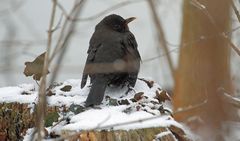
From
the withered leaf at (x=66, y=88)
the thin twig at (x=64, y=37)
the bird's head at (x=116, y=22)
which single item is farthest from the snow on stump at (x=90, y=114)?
the thin twig at (x=64, y=37)

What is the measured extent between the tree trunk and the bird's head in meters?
0.63

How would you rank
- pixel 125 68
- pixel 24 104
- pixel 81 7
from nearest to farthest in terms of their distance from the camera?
pixel 81 7 < pixel 24 104 < pixel 125 68

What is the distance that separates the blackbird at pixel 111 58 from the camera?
4.45 meters

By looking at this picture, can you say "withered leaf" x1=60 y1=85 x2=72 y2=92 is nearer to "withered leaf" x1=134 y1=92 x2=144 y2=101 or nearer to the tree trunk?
"withered leaf" x1=134 y1=92 x2=144 y2=101

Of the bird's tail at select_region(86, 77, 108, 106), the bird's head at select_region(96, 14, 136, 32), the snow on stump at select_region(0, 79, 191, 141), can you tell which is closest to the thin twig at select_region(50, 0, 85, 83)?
the snow on stump at select_region(0, 79, 191, 141)

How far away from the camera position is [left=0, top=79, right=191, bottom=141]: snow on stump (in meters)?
3.58

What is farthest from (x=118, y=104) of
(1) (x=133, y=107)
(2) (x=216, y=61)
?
(2) (x=216, y=61)

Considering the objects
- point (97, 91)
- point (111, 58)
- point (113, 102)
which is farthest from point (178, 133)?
point (111, 58)

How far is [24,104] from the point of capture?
4223 millimetres

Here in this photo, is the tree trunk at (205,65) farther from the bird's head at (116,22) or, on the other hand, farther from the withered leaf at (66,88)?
the withered leaf at (66,88)

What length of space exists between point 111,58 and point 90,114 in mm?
1167

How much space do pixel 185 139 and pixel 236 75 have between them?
106 cm

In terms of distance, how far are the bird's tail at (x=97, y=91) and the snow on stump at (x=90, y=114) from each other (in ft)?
0.19

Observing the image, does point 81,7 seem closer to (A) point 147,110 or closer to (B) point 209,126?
(A) point 147,110
